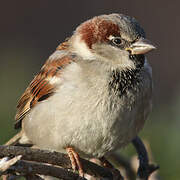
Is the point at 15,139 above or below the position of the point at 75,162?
below

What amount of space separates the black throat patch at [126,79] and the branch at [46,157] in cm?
40

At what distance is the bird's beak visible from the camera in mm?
2166

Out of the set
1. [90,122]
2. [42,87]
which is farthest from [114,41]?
[42,87]

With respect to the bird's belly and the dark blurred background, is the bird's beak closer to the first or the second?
the bird's belly

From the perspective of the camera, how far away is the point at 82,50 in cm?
238

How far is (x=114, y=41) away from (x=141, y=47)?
15cm

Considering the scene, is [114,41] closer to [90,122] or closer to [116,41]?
[116,41]

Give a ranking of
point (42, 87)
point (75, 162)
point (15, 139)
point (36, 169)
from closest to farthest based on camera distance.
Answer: point (36, 169), point (75, 162), point (42, 87), point (15, 139)

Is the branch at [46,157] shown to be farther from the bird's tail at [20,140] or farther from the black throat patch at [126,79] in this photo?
the bird's tail at [20,140]

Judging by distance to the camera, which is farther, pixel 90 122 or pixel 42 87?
pixel 42 87

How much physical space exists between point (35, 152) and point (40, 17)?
571 centimetres

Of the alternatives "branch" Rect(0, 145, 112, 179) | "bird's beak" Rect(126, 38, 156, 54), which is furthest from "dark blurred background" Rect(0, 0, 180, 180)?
"branch" Rect(0, 145, 112, 179)

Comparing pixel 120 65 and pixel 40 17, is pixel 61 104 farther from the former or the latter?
pixel 40 17

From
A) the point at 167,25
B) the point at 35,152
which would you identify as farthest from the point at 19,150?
the point at 167,25
